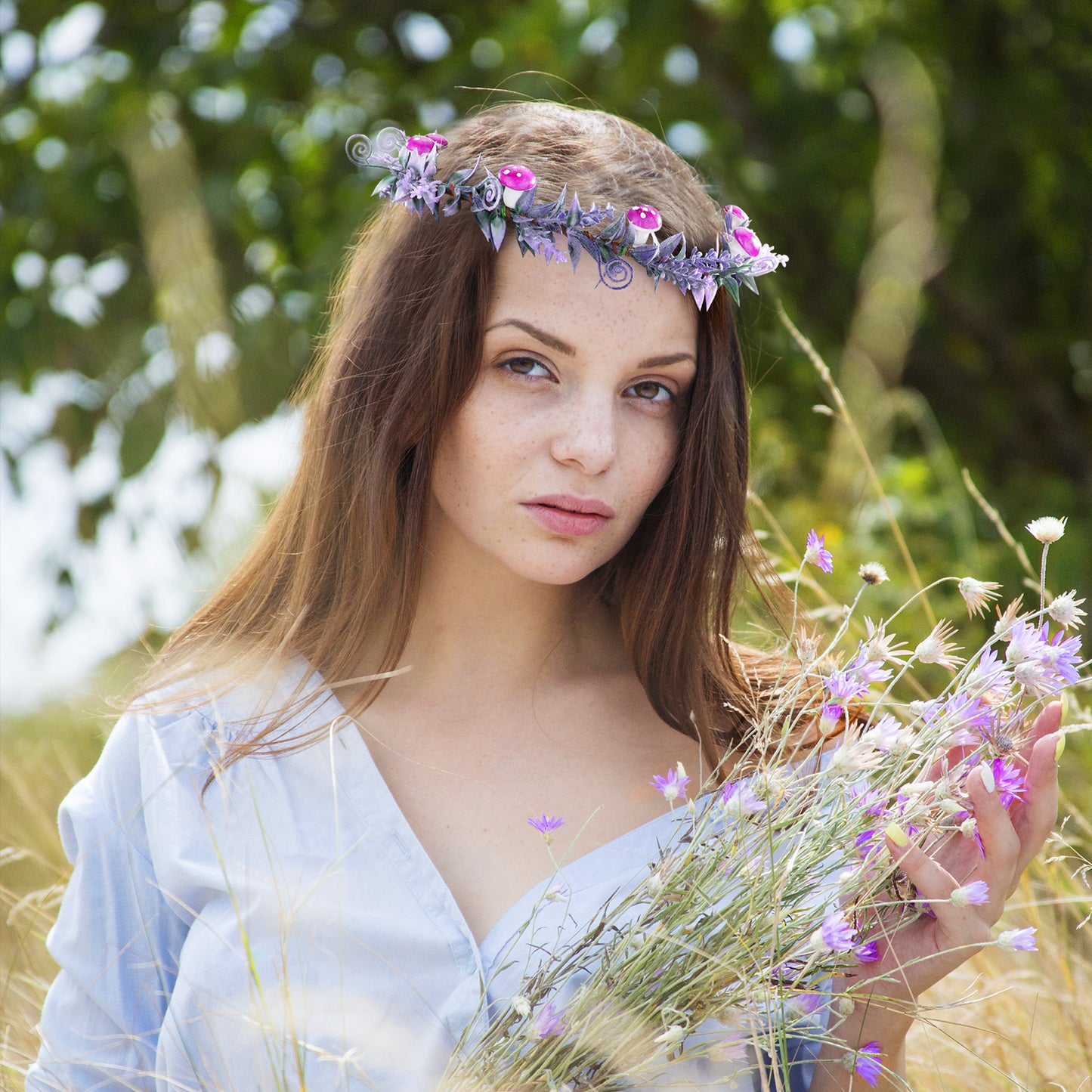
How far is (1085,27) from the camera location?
151 inches

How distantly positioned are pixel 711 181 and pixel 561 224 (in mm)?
1349

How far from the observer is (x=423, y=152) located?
1709 millimetres

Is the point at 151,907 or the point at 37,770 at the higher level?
the point at 151,907

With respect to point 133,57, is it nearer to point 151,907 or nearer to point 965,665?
point 151,907

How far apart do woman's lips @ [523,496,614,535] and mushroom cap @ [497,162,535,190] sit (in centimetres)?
42

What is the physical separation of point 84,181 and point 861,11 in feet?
7.99

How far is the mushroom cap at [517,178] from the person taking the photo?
1600mm

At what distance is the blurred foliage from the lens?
10.2 feet

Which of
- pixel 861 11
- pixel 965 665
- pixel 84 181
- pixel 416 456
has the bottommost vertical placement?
pixel 965 665

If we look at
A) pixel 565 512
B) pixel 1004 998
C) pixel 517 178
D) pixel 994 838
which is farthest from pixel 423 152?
pixel 1004 998

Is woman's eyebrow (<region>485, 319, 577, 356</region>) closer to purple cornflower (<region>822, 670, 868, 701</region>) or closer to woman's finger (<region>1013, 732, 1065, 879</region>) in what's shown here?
purple cornflower (<region>822, 670, 868, 701</region>)

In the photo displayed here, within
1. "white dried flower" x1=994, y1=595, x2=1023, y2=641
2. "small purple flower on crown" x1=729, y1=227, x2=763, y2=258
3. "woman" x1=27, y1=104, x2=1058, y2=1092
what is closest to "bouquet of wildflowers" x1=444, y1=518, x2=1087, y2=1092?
"white dried flower" x1=994, y1=595, x2=1023, y2=641

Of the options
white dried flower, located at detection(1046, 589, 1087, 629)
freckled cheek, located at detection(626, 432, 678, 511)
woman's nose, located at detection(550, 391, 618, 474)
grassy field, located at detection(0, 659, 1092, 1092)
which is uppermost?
woman's nose, located at detection(550, 391, 618, 474)

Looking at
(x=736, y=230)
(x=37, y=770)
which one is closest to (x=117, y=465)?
(x=37, y=770)
